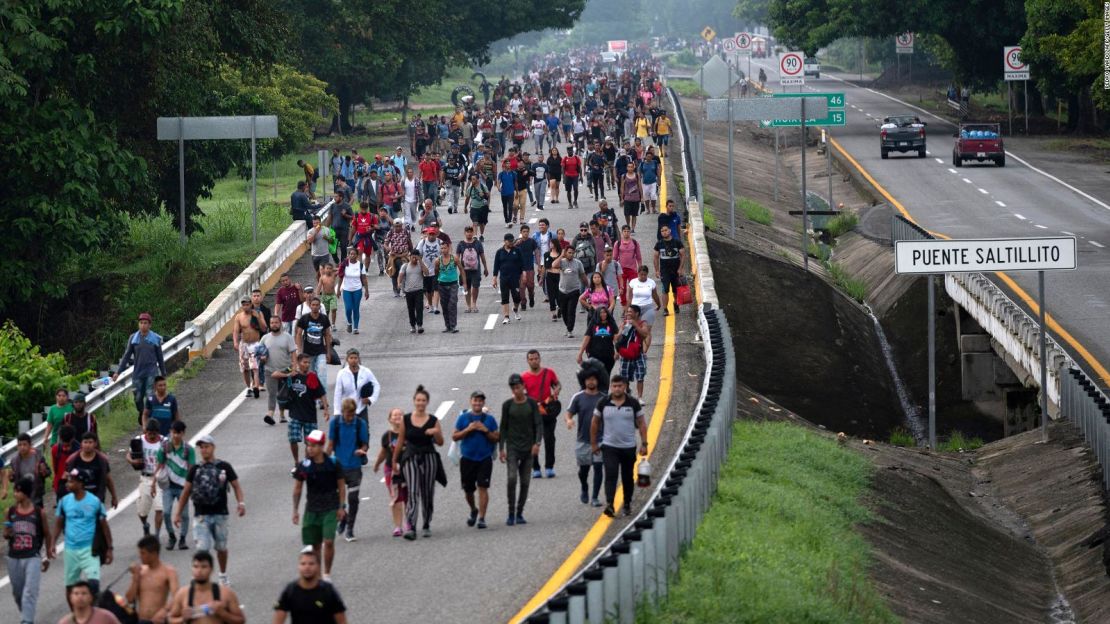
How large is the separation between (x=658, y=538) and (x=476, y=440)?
11.0 feet

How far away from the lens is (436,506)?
731 inches

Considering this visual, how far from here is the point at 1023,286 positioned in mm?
38281

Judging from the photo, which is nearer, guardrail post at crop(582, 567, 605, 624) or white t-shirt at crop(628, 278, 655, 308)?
guardrail post at crop(582, 567, 605, 624)

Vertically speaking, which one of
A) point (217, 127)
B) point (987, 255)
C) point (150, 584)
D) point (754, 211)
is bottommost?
point (150, 584)

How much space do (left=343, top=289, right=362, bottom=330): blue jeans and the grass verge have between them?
20664mm

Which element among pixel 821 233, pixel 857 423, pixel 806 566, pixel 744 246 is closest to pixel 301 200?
pixel 744 246

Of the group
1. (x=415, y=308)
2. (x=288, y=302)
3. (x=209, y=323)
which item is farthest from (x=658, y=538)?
(x=209, y=323)

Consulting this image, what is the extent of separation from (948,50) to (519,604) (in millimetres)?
70638

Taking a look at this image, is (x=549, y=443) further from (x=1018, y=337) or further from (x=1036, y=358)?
(x=1018, y=337)

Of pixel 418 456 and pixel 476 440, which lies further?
pixel 476 440

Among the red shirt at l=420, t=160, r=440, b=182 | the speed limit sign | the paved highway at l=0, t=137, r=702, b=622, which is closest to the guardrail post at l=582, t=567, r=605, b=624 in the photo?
the paved highway at l=0, t=137, r=702, b=622

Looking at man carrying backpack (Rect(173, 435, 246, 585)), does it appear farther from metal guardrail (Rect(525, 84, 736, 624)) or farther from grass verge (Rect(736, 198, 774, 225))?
grass verge (Rect(736, 198, 774, 225))

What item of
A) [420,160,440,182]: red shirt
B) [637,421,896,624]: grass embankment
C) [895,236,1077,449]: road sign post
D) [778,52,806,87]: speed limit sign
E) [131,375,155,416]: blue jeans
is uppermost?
[778,52,806,87]: speed limit sign

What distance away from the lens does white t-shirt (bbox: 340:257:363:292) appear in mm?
27641
